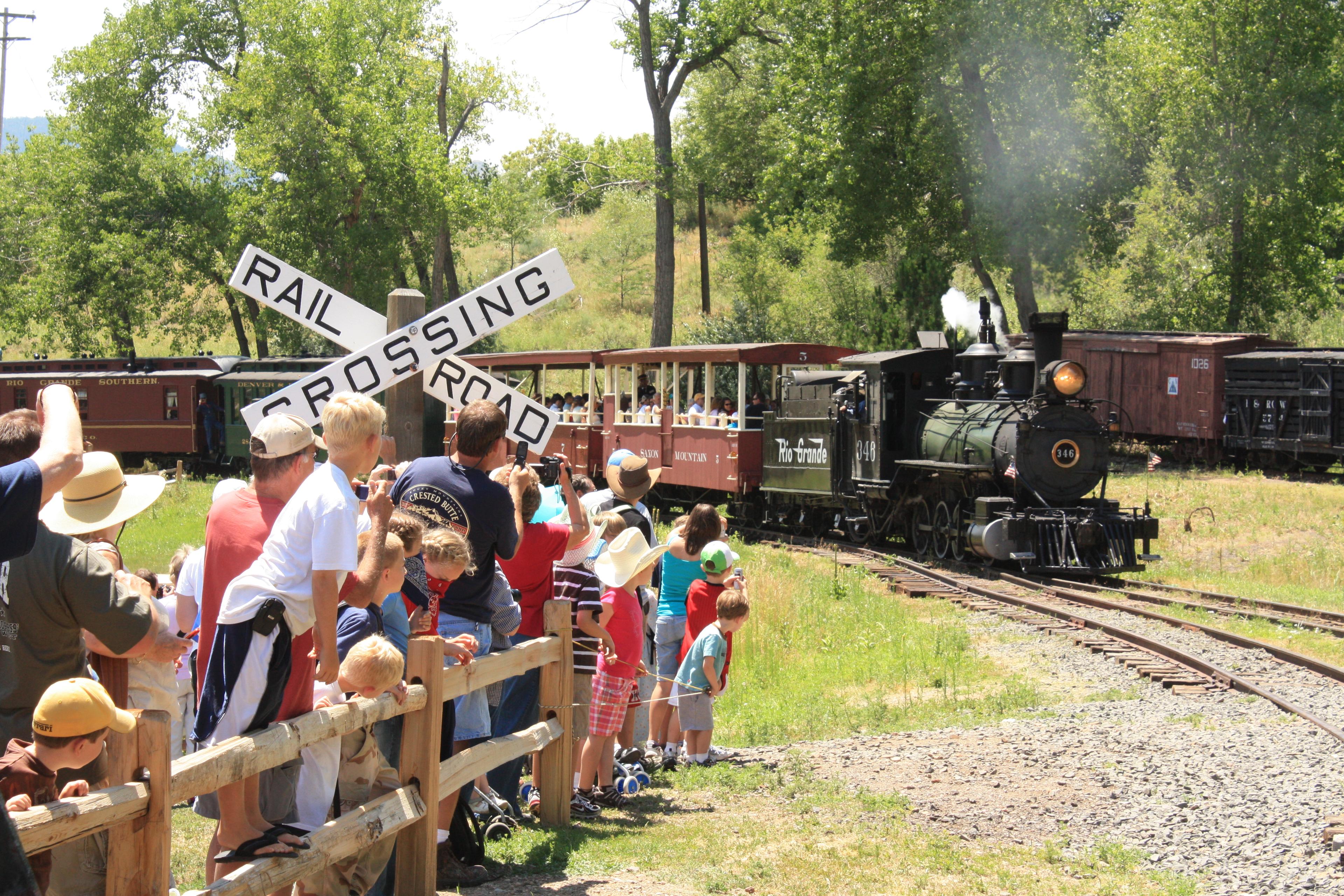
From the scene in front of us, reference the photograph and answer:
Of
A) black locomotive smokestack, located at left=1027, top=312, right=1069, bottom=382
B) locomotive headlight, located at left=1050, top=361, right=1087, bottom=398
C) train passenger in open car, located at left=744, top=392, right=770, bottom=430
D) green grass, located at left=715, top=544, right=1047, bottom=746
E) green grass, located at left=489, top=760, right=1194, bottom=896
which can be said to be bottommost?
green grass, located at left=715, top=544, right=1047, bottom=746

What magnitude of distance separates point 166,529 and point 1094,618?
50.5ft

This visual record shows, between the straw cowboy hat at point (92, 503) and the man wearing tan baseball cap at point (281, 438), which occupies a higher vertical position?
the man wearing tan baseball cap at point (281, 438)

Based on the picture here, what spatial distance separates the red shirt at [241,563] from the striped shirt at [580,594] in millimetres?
2052

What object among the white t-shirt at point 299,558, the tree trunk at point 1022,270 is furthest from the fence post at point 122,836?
the tree trunk at point 1022,270

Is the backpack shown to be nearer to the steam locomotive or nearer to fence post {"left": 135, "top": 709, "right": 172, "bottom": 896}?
fence post {"left": 135, "top": 709, "right": 172, "bottom": 896}

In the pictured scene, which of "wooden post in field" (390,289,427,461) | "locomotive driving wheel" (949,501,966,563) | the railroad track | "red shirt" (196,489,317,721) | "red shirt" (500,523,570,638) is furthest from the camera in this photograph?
"locomotive driving wheel" (949,501,966,563)

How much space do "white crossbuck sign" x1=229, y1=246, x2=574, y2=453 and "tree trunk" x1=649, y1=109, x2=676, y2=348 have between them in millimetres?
26374

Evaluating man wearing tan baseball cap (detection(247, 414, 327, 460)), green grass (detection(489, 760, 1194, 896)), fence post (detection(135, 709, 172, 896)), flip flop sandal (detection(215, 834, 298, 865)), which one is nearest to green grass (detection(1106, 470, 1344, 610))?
green grass (detection(489, 760, 1194, 896))

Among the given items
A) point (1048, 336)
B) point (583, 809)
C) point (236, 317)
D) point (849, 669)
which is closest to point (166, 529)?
point (849, 669)

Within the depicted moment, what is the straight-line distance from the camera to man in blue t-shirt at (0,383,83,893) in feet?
10.0

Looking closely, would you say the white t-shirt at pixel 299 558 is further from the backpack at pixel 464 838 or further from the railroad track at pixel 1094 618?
A: the railroad track at pixel 1094 618

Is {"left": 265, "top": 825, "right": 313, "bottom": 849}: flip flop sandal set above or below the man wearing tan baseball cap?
below

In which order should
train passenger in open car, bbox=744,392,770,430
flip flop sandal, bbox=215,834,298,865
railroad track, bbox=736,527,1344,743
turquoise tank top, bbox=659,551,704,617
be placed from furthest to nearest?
1. train passenger in open car, bbox=744,392,770,430
2. railroad track, bbox=736,527,1344,743
3. turquoise tank top, bbox=659,551,704,617
4. flip flop sandal, bbox=215,834,298,865

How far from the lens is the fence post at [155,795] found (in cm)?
300
